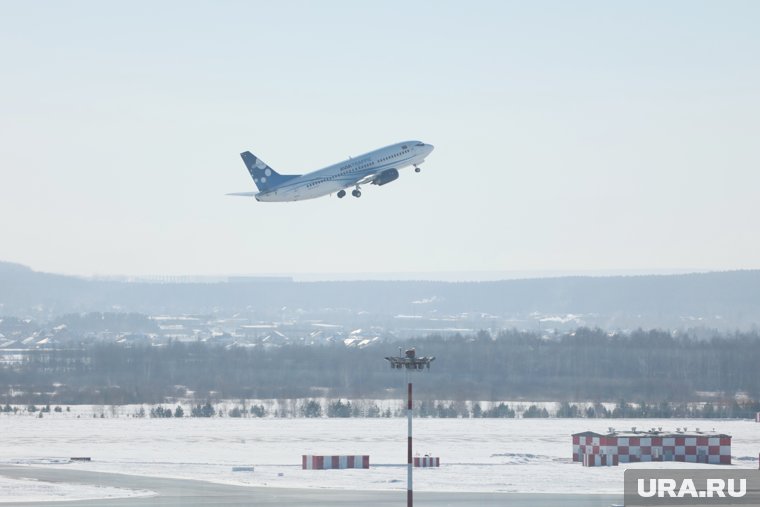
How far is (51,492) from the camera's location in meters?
84.0

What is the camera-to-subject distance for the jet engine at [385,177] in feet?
402

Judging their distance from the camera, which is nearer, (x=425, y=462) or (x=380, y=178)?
(x=425, y=462)

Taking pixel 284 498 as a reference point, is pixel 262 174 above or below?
above

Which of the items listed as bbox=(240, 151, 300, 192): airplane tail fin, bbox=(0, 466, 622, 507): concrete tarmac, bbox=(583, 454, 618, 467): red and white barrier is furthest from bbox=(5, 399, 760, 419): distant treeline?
bbox=(0, 466, 622, 507): concrete tarmac

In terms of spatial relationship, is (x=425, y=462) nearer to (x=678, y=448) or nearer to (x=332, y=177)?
(x=678, y=448)

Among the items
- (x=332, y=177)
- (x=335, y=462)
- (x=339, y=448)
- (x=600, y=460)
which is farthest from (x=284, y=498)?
→ (x=332, y=177)

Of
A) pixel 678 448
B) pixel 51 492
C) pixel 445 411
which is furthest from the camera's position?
pixel 445 411

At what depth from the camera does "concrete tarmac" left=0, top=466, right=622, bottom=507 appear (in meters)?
78.8

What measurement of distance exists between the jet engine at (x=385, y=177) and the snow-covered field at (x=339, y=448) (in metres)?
20.6

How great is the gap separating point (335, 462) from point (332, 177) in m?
31.4

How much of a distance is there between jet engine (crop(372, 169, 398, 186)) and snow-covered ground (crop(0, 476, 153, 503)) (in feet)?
143

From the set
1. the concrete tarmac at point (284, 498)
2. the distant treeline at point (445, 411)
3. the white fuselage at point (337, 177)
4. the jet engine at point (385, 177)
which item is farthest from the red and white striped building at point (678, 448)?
the distant treeline at point (445, 411)

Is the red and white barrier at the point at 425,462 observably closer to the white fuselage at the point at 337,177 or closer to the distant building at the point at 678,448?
the distant building at the point at 678,448

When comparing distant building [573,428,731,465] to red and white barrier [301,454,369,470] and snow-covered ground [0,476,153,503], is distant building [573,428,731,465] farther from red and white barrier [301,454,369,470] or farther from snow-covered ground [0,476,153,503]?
snow-covered ground [0,476,153,503]
